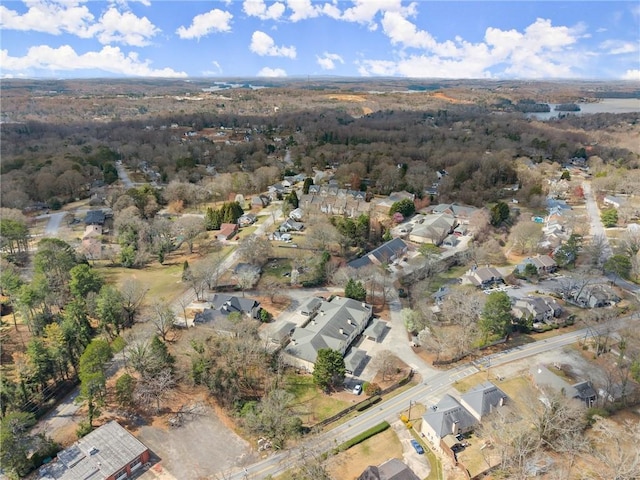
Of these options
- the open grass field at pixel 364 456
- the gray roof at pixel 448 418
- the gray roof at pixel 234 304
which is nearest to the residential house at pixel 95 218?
the gray roof at pixel 234 304

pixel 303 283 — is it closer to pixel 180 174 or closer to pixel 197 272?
pixel 197 272

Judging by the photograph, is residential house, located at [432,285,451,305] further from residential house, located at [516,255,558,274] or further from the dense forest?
the dense forest

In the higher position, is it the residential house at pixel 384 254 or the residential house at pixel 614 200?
the residential house at pixel 614 200

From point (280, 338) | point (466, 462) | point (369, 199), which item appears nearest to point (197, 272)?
point (280, 338)

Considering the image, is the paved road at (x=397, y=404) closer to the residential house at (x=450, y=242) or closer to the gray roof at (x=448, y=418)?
the gray roof at (x=448, y=418)

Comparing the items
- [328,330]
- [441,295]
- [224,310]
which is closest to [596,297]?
[441,295]

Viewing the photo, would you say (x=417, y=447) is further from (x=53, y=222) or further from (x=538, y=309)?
(x=53, y=222)

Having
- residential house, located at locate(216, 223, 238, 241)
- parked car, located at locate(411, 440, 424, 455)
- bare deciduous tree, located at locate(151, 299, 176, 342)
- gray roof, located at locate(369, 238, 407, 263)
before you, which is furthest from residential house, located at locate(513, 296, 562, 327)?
residential house, located at locate(216, 223, 238, 241)
